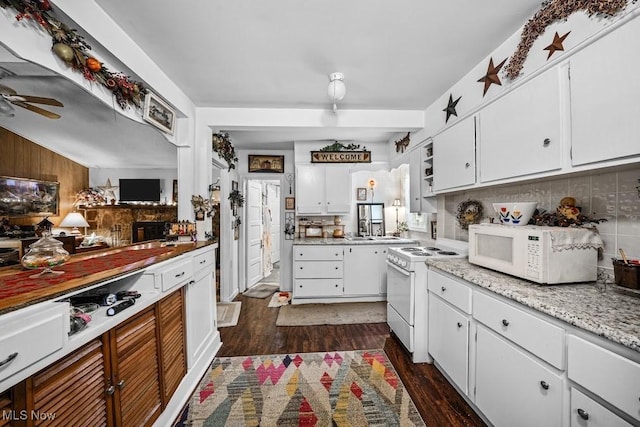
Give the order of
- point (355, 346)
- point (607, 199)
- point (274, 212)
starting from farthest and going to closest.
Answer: point (274, 212) < point (355, 346) < point (607, 199)

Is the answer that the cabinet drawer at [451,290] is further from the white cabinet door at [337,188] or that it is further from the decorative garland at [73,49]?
the decorative garland at [73,49]

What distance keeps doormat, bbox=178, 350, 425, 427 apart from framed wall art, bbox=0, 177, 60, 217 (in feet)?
4.90

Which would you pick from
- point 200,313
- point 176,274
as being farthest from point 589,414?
point 200,313

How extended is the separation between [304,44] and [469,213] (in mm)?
2051

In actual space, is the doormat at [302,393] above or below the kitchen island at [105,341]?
below

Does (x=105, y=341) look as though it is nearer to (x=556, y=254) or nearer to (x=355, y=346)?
(x=355, y=346)

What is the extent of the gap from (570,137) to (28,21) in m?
2.74

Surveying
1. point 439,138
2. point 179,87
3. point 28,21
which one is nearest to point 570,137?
point 439,138

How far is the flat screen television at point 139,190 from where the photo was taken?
174 centimetres

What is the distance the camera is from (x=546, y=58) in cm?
156

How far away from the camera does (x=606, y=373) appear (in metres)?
0.92

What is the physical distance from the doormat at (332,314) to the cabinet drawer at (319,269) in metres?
0.41

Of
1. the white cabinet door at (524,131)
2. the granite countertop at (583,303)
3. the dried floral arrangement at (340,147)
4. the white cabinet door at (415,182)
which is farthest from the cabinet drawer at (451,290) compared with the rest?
the dried floral arrangement at (340,147)

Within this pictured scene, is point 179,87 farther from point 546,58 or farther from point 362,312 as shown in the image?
point 362,312
